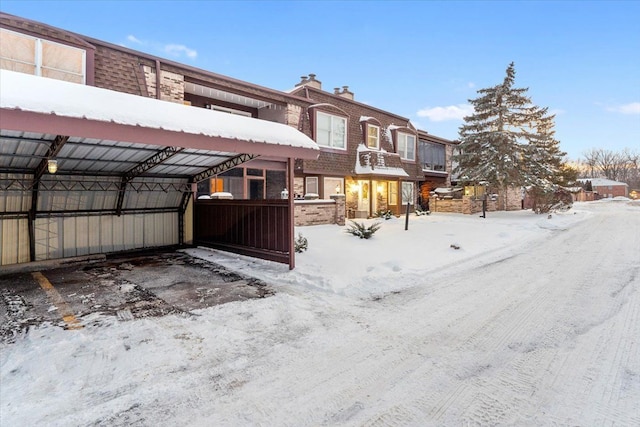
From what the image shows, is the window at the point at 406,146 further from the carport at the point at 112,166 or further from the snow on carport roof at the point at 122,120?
the snow on carport roof at the point at 122,120

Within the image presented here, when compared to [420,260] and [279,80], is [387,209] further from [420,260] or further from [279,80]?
[279,80]

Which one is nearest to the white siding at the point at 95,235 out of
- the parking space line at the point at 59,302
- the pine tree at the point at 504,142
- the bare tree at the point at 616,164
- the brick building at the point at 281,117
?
the parking space line at the point at 59,302

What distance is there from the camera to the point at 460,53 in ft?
98.1

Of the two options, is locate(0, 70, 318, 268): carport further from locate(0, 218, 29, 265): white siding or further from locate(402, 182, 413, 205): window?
locate(402, 182, 413, 205): window

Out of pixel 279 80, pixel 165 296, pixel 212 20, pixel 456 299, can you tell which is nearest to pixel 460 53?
pixel 212 20

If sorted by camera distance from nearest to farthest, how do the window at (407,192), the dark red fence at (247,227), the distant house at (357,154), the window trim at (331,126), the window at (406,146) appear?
the dark red fence at (247,227) < the window trim at (331,126) < the distant house at (357,154) < the window at (406,146) < the window at (407,192)

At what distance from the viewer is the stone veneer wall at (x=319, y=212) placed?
41.8ft

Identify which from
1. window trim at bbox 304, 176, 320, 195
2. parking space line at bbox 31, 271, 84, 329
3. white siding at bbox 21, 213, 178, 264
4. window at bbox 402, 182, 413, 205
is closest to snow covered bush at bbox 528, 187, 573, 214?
window at bbox 402, 182, 413, 205

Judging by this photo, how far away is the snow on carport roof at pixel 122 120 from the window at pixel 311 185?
982cm

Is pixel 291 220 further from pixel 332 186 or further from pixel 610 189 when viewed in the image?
pixel 610 189

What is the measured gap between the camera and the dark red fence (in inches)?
303

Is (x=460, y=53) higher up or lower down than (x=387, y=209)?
higher up

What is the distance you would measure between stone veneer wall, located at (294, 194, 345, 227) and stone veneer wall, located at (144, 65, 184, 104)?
5.79 metres

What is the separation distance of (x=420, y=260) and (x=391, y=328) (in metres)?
4.27
